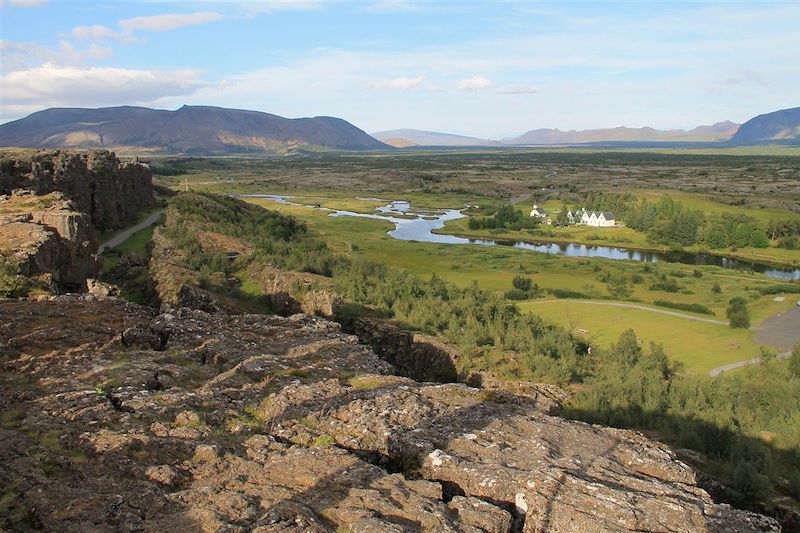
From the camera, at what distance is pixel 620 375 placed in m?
28.3

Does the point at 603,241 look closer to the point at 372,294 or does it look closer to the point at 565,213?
the point at 565,213

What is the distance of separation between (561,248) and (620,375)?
211ft

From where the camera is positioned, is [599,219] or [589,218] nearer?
[599,219]

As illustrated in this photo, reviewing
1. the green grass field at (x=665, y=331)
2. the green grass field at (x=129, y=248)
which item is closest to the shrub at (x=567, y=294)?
the green grass field at (x=665, y=331)

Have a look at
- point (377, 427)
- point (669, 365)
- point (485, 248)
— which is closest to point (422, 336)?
point (669, 365)

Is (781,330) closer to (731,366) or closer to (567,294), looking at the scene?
(731,366)

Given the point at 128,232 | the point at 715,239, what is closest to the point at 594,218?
the point at 715,239

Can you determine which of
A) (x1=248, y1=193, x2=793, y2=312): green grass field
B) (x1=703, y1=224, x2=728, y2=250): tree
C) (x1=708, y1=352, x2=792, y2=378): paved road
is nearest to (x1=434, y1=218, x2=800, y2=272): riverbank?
(x1=703, y1=224, x2=728, y2=250): tree

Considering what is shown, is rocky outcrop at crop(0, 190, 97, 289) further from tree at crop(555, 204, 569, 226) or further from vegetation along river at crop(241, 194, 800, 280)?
tree at crop(555, 204, 569, 226)

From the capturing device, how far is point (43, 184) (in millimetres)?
49250

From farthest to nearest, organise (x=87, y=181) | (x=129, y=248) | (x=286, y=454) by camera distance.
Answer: (x=87, y=181)
(x=129, y=248)
(x=286, y=454)

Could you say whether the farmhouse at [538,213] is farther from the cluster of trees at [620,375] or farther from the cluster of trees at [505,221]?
the cluster of trees at [620,375]

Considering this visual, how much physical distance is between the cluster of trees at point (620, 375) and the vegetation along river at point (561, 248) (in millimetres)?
37396

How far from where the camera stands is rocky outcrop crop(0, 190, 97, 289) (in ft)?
87.3
